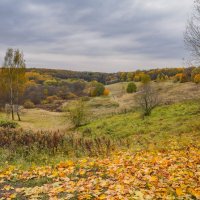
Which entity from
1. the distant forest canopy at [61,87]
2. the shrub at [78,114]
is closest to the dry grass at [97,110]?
the shrub at [78,114]

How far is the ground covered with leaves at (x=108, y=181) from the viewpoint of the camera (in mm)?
5777

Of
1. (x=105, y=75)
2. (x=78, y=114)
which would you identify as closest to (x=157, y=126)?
(x=78, y=114)

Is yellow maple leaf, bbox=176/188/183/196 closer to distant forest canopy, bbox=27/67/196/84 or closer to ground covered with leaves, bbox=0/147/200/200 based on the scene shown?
ground covered with leaves, bbox=0/147/200/200

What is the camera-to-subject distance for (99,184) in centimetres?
636

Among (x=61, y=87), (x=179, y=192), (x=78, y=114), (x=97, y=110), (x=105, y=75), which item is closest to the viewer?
(x=179, y=192)

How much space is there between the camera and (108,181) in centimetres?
660

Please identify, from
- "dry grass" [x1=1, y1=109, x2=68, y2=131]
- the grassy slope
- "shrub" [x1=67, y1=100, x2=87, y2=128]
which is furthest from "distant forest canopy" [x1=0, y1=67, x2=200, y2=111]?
"shrub" [x1=67, y1=100, x2=87, y2=128]

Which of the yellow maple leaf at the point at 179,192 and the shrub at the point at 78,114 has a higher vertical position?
the yellow maple leaf at the point at 179,192

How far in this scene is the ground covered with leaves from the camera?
19.0 feet

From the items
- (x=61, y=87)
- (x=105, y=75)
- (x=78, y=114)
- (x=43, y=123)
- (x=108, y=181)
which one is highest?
(x=105, y=75)

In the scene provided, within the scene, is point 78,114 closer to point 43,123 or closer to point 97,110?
point 43,123

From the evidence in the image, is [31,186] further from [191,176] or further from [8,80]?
[8,80]

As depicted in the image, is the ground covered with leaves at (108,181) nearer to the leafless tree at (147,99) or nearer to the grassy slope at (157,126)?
the grassy slope at (157,126)

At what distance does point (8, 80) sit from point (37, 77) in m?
85.1
